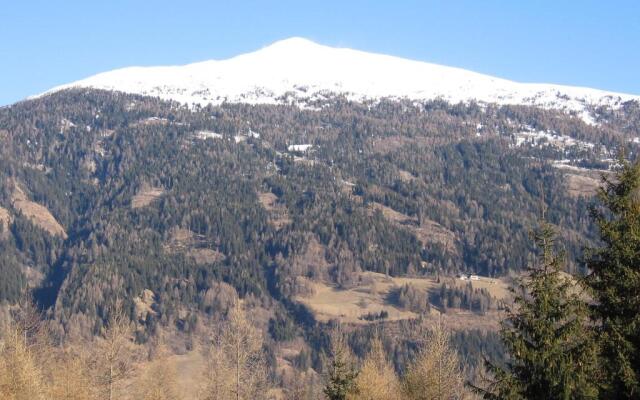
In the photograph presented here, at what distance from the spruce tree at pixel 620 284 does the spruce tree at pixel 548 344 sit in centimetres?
71

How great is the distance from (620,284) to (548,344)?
378cm

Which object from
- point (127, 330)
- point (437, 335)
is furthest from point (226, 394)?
point (437, 335)

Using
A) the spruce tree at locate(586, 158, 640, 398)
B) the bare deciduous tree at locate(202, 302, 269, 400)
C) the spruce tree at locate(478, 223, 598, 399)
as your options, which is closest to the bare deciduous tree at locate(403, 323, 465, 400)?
the bare deciduous tree at locate(202, 302, 269, 400)

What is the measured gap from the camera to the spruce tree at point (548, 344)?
32.8 meters

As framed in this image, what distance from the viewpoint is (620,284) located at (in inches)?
1288

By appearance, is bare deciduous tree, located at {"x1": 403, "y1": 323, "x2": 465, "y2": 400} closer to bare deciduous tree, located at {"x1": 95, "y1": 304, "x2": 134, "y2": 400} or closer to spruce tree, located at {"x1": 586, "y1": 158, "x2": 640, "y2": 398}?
A: bare deciduous tree, located at {"x1": 95, "y1": 304, "x2": 134, "y2": 400}

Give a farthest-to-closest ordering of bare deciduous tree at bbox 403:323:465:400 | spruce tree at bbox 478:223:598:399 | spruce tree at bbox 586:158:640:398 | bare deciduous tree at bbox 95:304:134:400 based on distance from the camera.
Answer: bare deciduous tree at bbox 95:304:134:400 < bare deciduous tree at bbox 403:323:465:400 < spruce tree at bbox 478:223:598:399 < spruce tree at bbox 586:158:640:398

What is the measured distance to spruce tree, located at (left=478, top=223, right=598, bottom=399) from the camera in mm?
32812

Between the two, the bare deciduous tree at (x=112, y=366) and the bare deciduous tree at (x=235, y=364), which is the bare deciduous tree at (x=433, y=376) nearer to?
the bare deciduous tree at (x=235, y=364)

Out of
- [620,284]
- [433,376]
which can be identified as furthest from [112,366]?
[620,284]

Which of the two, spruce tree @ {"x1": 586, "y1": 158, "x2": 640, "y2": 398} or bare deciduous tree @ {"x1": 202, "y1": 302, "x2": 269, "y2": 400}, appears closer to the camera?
spruce tree @ {"x1": 586, "y1": 158, "x2": 640, "y2": 398}

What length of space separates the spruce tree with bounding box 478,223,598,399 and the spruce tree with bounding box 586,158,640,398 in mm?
712

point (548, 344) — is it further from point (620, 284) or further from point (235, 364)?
point (235, 364)

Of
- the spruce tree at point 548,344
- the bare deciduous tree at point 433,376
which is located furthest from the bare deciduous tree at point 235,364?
the spruce tree at point 548,344
